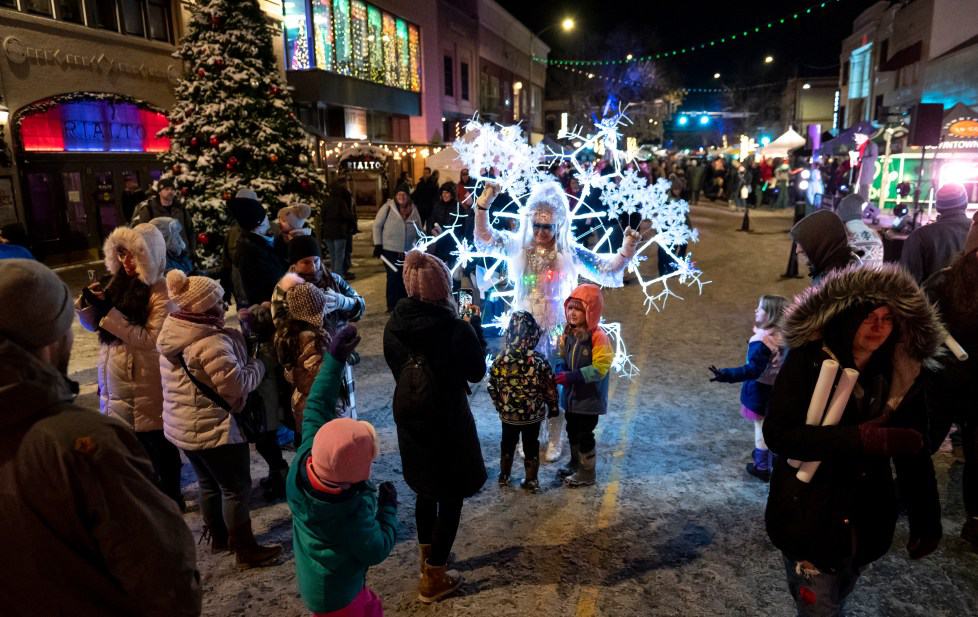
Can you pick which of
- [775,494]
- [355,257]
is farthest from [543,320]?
[355,257]

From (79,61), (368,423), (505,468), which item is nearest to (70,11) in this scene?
(79,61)

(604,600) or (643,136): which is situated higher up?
(643,136)

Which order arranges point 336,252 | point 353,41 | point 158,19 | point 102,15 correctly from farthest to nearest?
1. point 353,41
2. point 158,19
3. point 102,15
4. point 336,252

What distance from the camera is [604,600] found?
3410 millimetres

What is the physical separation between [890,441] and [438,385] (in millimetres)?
1912

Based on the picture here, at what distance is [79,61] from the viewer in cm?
1412

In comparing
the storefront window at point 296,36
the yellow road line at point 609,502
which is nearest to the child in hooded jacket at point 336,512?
the yellow road line at point 609,502

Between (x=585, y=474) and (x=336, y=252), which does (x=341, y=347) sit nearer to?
(x=585, y=474)

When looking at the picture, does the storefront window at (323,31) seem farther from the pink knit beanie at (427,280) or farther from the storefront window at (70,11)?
the pink knit beanie at (427,280)

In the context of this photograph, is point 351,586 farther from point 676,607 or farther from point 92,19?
point 92,19

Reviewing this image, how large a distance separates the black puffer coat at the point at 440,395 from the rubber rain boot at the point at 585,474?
1.52m

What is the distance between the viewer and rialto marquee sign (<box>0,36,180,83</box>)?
12.7 metres

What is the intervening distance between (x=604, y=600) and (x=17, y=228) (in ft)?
20.8

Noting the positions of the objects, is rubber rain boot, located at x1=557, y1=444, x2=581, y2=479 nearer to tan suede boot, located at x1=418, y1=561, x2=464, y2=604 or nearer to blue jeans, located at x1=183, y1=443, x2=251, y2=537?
tan suede boot, located at x1=418, y1=561, x2=464, y2=604
